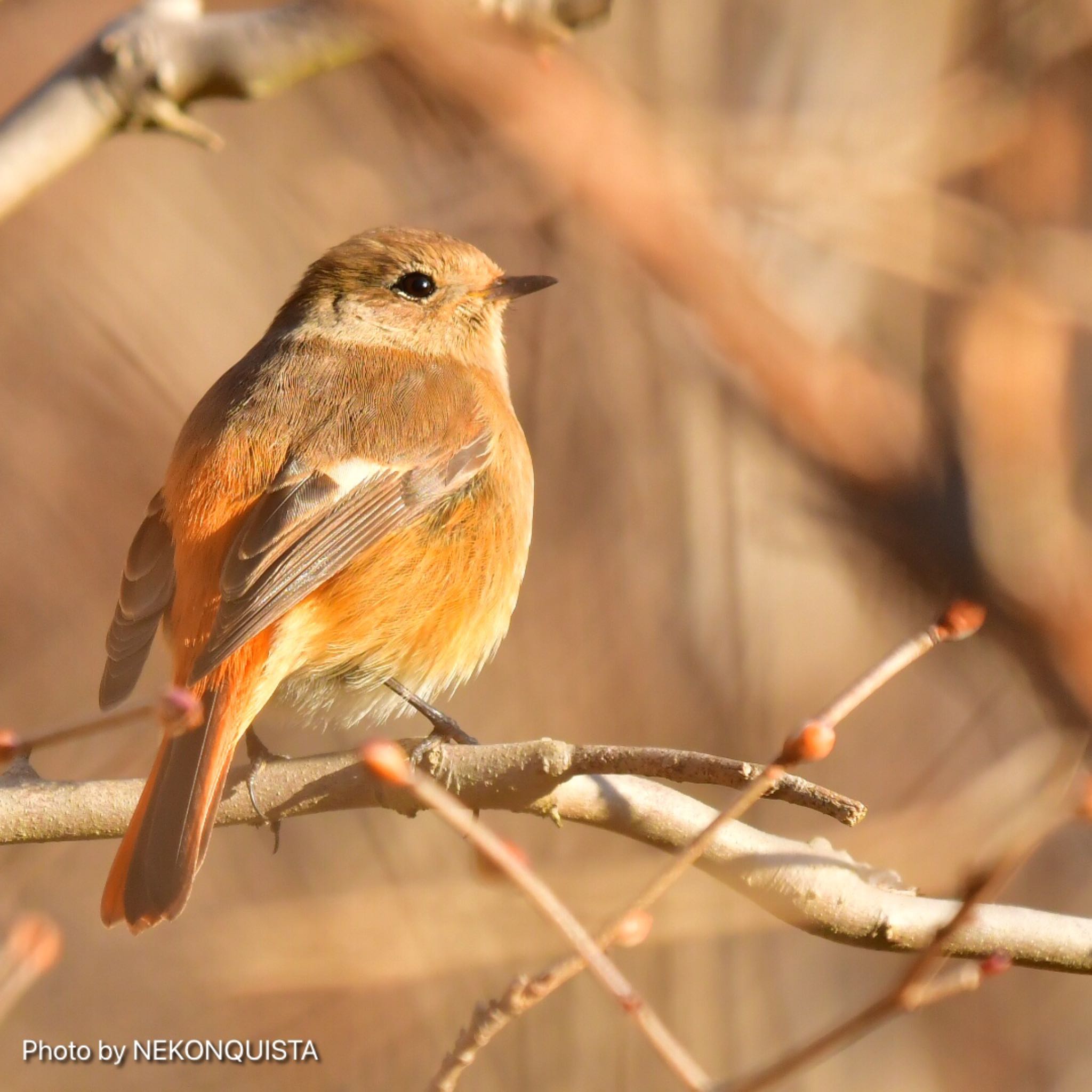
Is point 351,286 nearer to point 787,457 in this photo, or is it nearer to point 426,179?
point 426,179

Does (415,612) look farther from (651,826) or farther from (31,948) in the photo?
(31,948)

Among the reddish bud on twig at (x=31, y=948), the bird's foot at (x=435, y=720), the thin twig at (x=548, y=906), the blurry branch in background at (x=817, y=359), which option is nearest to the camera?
the thin twig at (x=548, y=906)

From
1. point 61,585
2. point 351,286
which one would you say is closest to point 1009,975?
point 351,286

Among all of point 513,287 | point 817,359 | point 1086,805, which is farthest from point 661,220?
point 513,287

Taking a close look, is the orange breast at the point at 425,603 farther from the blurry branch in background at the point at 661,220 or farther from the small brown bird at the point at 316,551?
the blurry branch in background at the point at 661,220

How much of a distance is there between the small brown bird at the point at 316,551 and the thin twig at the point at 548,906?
116 centimetres

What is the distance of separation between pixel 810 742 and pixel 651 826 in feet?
3.03

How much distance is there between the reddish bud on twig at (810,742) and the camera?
4.93 feet

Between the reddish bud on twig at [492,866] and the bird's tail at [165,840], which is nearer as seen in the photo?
the reddish bud on twig at [492,866]

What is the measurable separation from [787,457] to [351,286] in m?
2.00

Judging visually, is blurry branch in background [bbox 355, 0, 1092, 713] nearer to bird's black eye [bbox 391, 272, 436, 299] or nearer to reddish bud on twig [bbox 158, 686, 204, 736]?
reddish bud on twig [bbox 158, 686, 204, 736]

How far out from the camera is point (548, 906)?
4.76ft

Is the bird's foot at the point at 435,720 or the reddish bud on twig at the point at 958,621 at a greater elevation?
the reddish bud on twig at the point at 958,621

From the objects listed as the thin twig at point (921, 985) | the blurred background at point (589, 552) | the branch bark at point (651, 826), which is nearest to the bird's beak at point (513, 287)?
the blurred background at point (589, 552)
